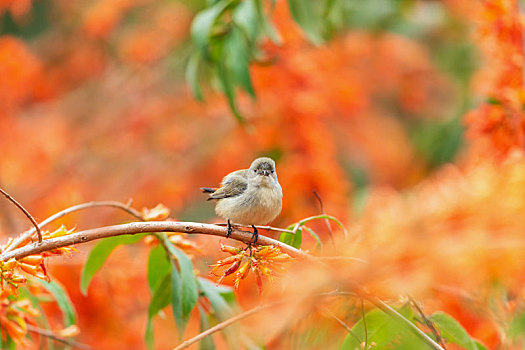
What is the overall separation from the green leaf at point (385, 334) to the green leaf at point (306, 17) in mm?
1985

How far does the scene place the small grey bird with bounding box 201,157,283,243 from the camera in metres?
3.27

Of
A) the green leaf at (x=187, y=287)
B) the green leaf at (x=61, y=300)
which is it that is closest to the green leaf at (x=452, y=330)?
the green leaf at (x=187, y=287)

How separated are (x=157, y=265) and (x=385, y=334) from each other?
1205 millimetres

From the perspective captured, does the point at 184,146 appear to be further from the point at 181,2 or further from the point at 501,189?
the point at 501,189

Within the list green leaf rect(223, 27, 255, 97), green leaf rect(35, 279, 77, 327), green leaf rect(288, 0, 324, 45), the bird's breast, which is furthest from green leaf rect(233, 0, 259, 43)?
green leaf rect(35, 279, 77, 327)

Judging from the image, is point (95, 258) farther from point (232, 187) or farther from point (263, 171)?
point (263, 171)

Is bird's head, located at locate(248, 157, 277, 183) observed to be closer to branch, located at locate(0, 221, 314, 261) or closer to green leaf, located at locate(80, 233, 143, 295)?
green leaf, located at locate(80, 233, 143, 295)

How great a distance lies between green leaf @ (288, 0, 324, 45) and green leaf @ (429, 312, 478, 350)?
1991 mm

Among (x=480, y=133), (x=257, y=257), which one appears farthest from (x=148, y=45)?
(x=257, y=257)

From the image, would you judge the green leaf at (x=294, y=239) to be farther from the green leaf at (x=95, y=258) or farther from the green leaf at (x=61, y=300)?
the green leaf at (x=61, y=300)

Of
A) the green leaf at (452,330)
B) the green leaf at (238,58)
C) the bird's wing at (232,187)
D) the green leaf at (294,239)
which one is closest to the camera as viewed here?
the green leaf at (452,330)

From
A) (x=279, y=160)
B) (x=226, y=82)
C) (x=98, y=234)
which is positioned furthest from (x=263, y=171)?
(x=279, y=160)

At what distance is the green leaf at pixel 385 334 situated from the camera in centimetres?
224

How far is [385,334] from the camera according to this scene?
2.36 meters
